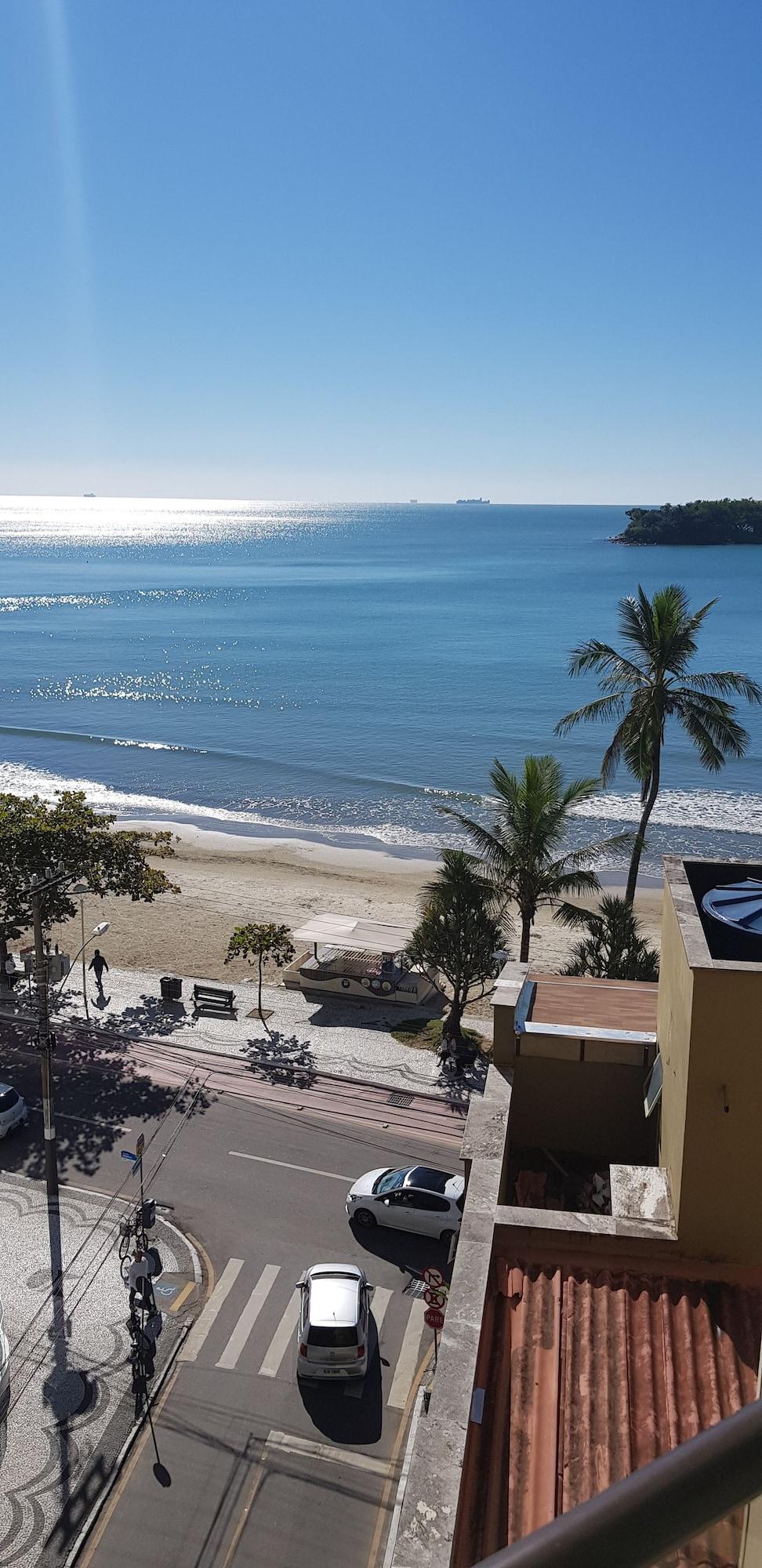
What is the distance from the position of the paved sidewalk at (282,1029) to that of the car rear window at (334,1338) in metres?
9.05

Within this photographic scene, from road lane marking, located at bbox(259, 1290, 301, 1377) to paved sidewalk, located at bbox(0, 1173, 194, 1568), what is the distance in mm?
1388

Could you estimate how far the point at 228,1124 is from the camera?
68.8 ft

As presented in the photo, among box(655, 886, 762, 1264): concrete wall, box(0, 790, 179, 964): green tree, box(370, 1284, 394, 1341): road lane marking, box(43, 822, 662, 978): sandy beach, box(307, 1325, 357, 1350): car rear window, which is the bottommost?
box(43, 822, 662, 978): sandy beach

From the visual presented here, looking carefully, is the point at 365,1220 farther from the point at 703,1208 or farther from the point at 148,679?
the point at 148,679

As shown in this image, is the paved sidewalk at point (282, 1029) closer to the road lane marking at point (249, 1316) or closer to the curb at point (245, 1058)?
the curb at point (245, 1058)

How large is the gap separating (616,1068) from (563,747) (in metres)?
50.5

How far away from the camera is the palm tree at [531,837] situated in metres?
24.4

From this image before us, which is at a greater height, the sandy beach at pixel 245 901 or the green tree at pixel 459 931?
the green tree at pixel 459 931

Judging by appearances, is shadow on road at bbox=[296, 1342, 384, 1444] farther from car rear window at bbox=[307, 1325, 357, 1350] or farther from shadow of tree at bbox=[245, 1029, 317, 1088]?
shadow of tree at bbox=[245, 1029, 317, 1088]

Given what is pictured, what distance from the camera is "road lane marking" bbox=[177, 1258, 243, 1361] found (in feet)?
48.3

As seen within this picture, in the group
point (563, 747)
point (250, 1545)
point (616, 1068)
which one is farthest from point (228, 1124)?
point (563, 747)

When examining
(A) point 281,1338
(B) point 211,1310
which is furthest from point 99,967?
(A) point 281,1338

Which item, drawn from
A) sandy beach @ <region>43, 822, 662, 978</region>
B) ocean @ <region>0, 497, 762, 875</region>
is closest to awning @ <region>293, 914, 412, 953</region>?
sandy beach @ <region>43, 822, 662, 978</region>

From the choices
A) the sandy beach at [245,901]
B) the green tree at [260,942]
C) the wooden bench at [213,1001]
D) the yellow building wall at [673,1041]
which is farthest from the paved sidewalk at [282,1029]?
the yellow building wall at [673,1041]
